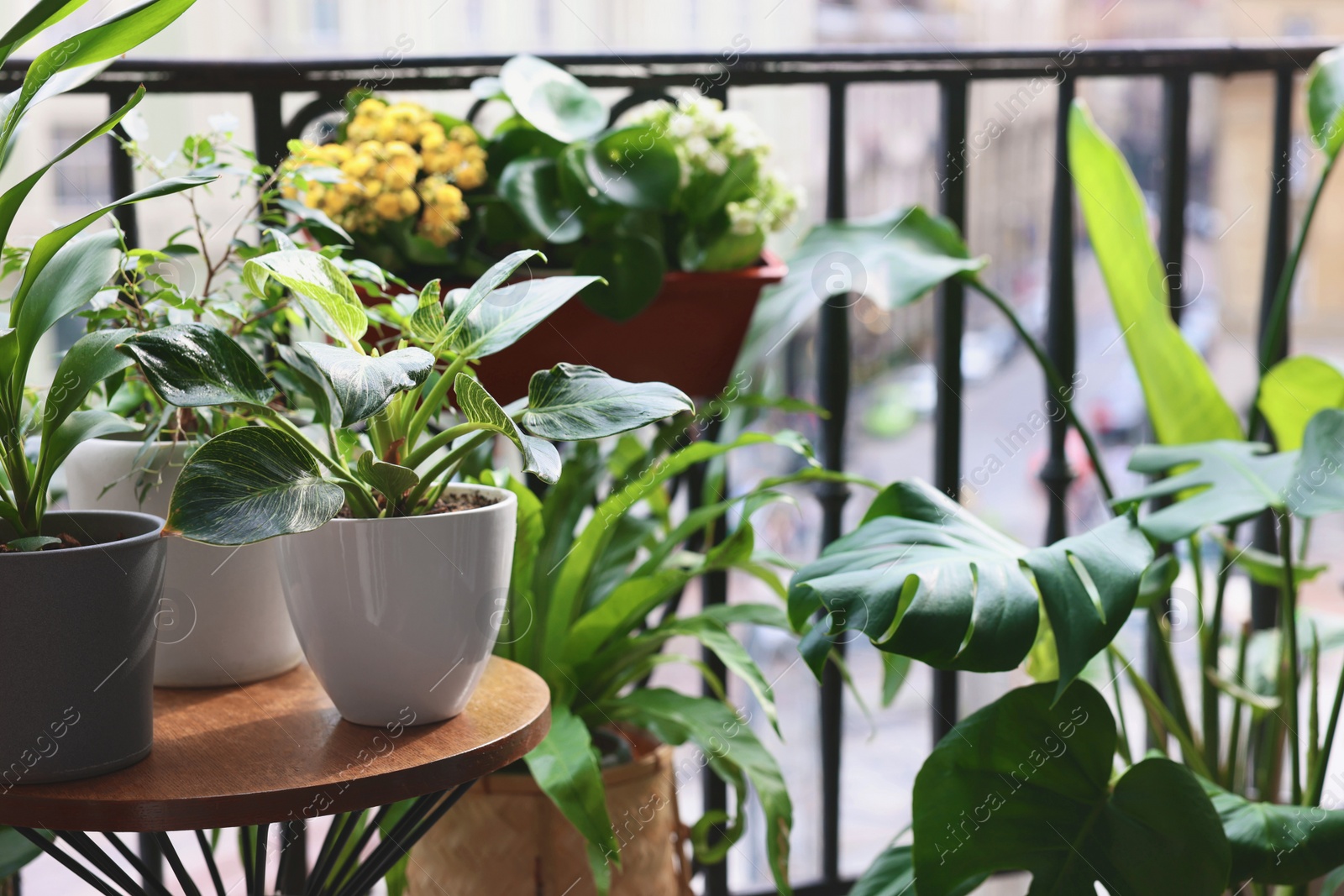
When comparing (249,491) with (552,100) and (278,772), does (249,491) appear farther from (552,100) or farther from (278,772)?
(552,100)

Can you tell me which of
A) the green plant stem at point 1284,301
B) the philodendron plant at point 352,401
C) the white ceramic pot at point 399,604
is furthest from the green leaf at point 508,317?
the green plant stem at point 1284,301

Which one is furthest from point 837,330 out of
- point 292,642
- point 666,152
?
point 292,642

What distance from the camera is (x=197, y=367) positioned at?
2.04 feet

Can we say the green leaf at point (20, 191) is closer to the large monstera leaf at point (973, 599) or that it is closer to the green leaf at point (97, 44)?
the green leaf at point (97, 44)

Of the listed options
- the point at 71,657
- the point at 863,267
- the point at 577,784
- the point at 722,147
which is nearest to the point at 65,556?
the point at 71,657

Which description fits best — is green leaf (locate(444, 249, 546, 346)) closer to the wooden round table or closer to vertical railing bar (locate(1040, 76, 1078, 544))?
the wooden round table

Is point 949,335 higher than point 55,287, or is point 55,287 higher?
point 55,287

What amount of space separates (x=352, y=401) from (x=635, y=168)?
54 cm

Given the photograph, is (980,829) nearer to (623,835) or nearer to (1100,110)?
(623,835)

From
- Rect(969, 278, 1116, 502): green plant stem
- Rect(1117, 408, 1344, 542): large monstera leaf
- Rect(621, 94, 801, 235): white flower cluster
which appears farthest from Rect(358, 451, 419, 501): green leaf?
Rect(969, 278, 1116, 502): green plant stem

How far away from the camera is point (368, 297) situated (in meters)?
0.99

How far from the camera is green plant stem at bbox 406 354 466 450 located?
0.72 metres

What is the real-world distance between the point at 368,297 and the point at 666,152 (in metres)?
0.30

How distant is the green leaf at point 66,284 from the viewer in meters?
0.66
